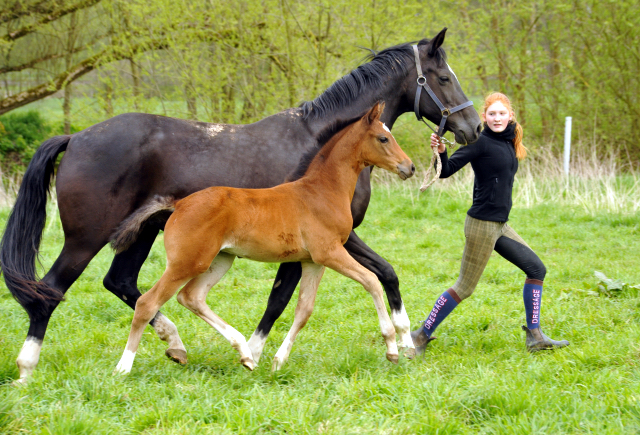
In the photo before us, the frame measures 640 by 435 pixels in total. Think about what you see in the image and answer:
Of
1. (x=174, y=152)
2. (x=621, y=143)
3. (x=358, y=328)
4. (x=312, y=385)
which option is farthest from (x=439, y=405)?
(x=621, y=143)

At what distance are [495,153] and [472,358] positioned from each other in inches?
56.0

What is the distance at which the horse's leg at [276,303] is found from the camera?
4051mm

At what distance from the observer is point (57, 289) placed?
385 centimetres

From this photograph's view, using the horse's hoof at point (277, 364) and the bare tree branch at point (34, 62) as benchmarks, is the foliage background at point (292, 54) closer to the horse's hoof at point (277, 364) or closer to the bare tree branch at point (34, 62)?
the bare tree branch at point (34, 62)

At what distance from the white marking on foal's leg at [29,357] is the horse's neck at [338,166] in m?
2.01

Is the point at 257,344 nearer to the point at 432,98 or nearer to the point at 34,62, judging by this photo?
the point at 432,98

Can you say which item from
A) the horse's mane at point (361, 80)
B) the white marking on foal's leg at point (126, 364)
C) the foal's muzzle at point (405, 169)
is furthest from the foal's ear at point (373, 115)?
the white marking on foal's leg at point (126, 364)

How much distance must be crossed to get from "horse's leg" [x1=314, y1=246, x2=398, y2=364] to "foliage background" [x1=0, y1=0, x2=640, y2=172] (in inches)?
238

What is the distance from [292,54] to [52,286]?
817cm

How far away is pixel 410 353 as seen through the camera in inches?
154

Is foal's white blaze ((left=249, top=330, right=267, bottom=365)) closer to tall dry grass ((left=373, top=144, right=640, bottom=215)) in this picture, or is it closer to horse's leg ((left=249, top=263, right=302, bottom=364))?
horse's leg ((left=249, top=263, right=302, bottom=364))

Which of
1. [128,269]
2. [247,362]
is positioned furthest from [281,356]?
[128,269]

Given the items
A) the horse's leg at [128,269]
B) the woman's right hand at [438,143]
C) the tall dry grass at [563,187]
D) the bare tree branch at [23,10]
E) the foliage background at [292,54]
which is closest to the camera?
the woman's right hand at [438,143]

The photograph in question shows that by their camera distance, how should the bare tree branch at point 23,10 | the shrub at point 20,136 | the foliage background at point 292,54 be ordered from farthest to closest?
the shrub at point 20,136, the bare tree branch at point 23,10, the foliage background at point 292,54
